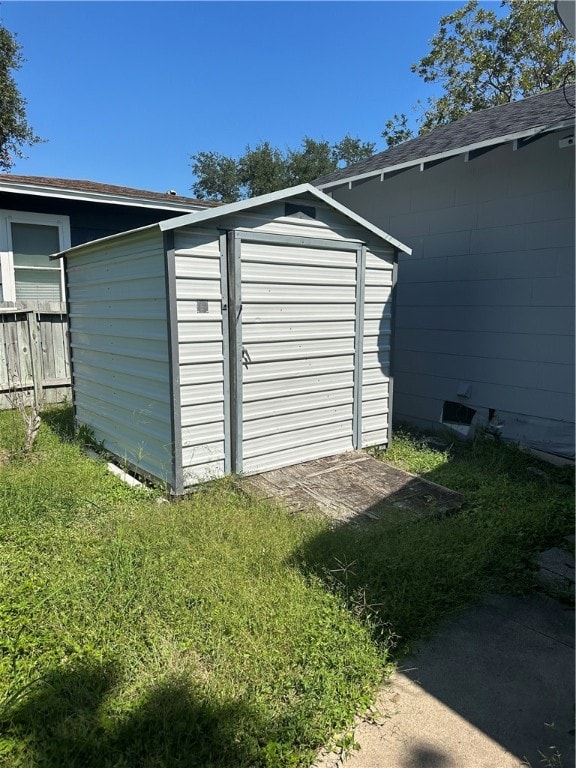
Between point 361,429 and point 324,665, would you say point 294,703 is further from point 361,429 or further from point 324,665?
point 361,429

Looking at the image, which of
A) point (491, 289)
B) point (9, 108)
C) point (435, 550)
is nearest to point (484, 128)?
point (491, 289)

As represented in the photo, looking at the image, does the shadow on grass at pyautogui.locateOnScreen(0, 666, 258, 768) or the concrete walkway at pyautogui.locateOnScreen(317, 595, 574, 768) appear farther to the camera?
the concrete walkway at pyautogui.locateOnScreen(317, 595, 574, 768)

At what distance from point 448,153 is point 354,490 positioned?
375 centimetres

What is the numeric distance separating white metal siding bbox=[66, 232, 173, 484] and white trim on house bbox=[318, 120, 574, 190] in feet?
11.2

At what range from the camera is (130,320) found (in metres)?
4.73

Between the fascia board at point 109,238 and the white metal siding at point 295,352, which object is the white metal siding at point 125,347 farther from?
the white metal siding at point 295,352

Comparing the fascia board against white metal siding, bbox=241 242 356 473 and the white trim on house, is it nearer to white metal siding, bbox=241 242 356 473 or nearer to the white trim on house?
white metal siding, bbox=241 242 356 473

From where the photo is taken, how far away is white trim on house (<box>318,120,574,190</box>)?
489 cm

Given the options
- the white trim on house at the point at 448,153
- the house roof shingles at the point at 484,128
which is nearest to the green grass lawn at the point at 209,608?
the white trim on house at the point at 448,153

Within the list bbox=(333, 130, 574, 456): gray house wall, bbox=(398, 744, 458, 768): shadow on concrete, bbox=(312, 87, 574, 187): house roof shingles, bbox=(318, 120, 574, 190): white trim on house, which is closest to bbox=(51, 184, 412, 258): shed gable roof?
bbox=(318, 120, 574, 190): white trim on house

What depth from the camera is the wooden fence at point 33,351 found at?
7.45m

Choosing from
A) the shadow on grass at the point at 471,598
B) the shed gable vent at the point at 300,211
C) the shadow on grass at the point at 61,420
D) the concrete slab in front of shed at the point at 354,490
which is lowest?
the shadow on grass at the point at 471,598

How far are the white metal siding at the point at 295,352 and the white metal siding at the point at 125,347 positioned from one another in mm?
723

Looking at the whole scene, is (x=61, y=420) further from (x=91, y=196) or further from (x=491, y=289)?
(x=491, y=289)
